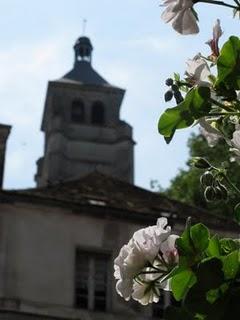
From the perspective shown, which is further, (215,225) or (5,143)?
(5,143)

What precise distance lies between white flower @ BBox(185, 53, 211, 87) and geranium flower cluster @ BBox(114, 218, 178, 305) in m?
0.47

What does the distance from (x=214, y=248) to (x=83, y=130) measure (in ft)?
230

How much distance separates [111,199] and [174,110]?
1711cm

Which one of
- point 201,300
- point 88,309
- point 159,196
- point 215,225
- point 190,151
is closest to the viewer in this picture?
point 201,300

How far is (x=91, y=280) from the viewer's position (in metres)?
18.8

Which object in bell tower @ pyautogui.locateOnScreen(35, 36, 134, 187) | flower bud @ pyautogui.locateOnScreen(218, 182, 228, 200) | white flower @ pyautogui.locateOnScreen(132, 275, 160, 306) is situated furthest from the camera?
bell tower @ pyautogui.locateOnScreen(35, 36, 134, 187)

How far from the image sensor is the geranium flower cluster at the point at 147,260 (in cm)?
310

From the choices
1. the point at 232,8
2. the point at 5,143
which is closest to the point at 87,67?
the point at 5,143

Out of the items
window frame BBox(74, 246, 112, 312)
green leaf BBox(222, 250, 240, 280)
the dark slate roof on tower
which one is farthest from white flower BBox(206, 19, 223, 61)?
the dark slate roof on tower

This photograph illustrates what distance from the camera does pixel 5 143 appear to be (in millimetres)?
22125

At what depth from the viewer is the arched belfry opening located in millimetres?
74125

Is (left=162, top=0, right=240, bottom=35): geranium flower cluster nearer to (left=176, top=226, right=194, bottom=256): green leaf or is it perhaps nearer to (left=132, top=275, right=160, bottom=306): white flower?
(left=176, top=226, right=194, bottom=256): green leaf

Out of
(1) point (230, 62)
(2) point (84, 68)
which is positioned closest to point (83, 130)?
(2) point (84, 68)

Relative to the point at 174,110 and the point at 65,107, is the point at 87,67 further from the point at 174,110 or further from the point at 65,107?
the point at 174,110
